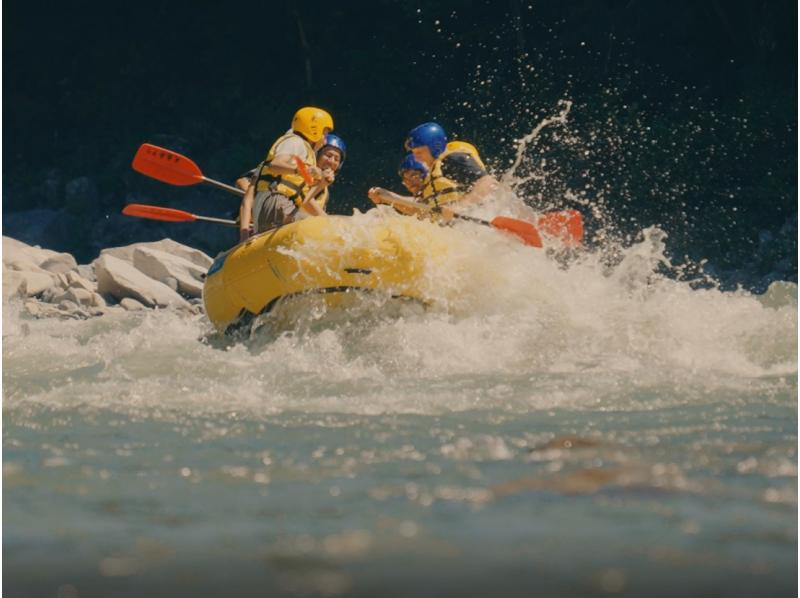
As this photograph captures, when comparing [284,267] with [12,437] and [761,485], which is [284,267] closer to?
[12,437]

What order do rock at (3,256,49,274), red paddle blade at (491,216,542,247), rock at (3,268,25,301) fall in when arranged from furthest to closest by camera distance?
1. rock at (3,256,49,274)
2. rock at (3,268,25,301)
3. red paddle blade at (491,216,542,247)

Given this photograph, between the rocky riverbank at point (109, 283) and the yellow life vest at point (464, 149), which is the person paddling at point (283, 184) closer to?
the yellow life vest at point (464, 149)

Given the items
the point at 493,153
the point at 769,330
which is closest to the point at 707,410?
the point at 769,330

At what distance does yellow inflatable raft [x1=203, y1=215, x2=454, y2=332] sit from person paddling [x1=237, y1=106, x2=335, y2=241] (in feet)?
2.50

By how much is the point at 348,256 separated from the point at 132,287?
509 centimetres

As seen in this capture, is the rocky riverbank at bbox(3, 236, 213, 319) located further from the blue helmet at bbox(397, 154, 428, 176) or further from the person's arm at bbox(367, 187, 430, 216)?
the person's arm at bbox(367, 187, 430, 216)

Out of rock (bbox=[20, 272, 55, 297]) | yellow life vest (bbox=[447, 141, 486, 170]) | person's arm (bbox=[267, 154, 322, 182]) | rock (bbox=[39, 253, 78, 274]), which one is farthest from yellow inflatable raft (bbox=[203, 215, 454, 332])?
rock (bbox=[39, 253, 78, 274])

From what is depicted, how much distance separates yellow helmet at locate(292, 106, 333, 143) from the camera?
7469 millimetres

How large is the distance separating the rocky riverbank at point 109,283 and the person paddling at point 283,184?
321cm

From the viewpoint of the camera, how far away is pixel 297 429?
4.29 m

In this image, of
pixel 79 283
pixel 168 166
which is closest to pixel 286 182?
pixel 168 166

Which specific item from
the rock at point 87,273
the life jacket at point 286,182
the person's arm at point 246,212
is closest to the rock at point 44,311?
the rock at point 87,273

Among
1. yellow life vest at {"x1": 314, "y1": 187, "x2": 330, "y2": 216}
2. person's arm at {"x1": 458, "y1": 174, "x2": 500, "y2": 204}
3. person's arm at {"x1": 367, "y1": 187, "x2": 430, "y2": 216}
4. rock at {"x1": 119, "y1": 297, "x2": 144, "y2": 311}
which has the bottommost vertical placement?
person's arm at {"x1": 367, "y1": 187, "x2": 430, "y2": 216}

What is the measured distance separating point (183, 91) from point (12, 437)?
42.3ft
